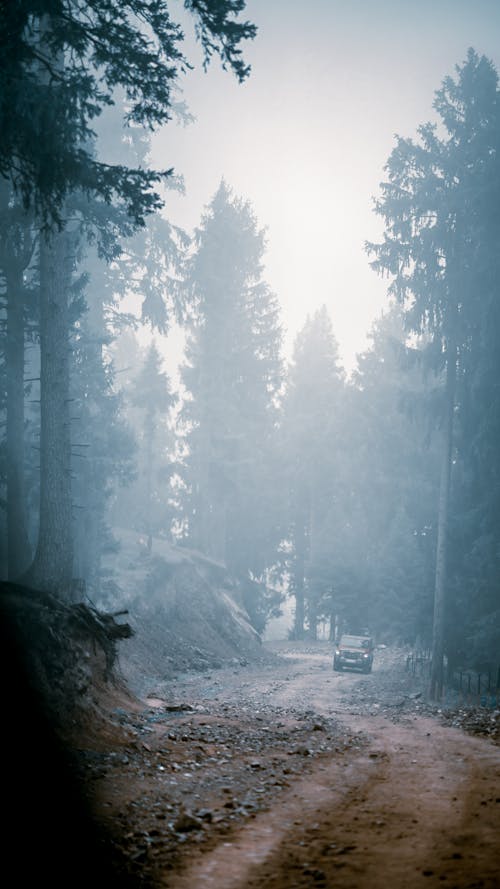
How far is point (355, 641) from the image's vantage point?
1167 inches

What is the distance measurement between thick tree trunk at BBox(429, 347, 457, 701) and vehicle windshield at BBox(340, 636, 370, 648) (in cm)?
740

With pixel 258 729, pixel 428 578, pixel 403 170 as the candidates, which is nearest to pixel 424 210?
pixel 403 170

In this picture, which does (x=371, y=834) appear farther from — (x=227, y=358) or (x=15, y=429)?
(x=227, y=358)

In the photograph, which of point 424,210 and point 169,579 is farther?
point 169,579

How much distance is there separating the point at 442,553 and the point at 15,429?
17.0 metres

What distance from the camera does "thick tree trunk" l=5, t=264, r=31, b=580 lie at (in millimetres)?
15297

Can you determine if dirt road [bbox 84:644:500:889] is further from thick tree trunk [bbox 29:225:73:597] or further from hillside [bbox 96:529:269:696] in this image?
hillside [bbox 96:529:269:696]

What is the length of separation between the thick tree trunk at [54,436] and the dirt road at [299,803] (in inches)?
147

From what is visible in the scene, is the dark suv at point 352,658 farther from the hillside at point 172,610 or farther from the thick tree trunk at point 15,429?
the thick tree trunk at point 15,429

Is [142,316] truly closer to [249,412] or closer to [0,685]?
[249,412]

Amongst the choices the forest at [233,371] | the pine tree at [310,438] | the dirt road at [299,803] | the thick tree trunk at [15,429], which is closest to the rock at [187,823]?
the dirt road at [299,803]

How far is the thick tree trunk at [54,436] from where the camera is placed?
38.7 ft

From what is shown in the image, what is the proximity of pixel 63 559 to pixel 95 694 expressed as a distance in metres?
3.43

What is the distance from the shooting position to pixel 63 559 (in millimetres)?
11875
